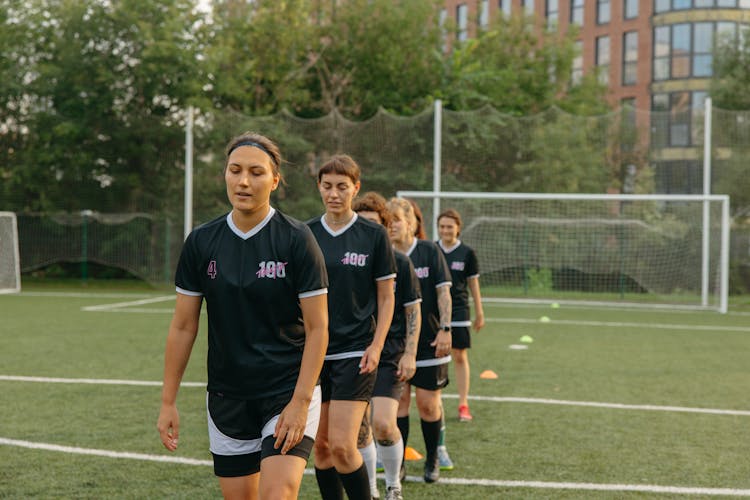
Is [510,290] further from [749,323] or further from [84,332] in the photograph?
[84,332]

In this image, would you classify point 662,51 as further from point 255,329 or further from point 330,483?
point 255,329

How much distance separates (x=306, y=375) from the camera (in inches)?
124

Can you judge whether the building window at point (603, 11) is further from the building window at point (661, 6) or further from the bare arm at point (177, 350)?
the bare arm at point (177, 350)

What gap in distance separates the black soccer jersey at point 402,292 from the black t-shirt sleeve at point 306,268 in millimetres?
1979

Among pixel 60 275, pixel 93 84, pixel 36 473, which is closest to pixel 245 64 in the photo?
pixel 93 84

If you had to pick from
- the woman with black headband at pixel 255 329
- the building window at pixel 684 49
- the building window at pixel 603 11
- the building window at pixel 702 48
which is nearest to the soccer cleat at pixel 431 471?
the woman with black headband at pixel 255 329

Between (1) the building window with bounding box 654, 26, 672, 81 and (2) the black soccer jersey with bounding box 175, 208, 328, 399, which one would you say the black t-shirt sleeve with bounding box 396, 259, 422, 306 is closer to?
(2) the black soccer jersey with bounding box 175, 208, 328, 399

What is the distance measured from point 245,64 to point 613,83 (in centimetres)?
2674

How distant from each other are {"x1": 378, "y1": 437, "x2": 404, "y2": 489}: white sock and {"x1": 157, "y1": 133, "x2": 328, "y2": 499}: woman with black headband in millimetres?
1882

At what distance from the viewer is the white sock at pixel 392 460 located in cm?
518

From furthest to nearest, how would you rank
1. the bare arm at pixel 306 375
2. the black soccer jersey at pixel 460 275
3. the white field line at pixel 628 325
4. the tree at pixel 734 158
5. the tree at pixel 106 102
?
the tree at pixel 106 102, the tree at pixel 734 158, the white field line at pixel 628 325, the black soccer jersey at pixel 460 275, the bare arm at pixel 306 375

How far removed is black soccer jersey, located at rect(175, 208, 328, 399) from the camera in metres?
A: 3.22

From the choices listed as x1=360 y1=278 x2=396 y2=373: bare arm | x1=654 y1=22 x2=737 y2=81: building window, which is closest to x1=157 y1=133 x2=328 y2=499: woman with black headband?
x1=360 y1=278 x2=396 y2=373: bare arm

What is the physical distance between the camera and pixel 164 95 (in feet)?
88.7
